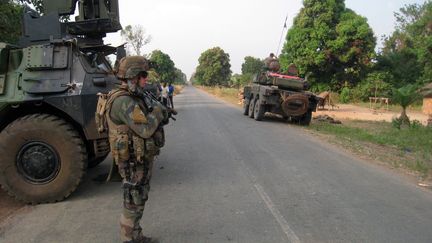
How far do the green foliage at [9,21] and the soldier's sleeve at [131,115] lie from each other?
750cm

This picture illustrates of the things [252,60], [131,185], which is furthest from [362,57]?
[252,60]

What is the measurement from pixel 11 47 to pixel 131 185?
335cm

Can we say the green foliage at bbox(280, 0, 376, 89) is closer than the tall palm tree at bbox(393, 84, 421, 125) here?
No

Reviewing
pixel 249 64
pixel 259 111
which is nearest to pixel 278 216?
pixel 259 111

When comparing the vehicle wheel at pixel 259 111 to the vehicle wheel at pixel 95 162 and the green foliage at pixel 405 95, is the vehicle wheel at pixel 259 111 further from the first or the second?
the vehicle wheel at pixel 95 162

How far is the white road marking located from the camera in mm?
4633

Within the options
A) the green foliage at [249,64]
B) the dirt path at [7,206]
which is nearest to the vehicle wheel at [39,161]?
the dirt path at [7,206]

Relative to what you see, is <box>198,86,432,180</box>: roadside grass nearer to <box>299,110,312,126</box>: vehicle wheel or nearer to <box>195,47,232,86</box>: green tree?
<box>299,110,312,126</box>: vehicle wheel

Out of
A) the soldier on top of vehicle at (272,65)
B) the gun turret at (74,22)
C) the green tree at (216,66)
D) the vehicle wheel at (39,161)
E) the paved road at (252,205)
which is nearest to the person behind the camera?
the paved road at (252,205)

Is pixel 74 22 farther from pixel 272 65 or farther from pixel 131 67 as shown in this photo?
pixel 272 65

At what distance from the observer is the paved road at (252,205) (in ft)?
15.6

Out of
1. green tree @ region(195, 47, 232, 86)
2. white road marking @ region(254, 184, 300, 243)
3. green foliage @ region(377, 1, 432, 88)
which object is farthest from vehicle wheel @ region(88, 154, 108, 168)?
green tree @ region(195, 47, 232, 86)

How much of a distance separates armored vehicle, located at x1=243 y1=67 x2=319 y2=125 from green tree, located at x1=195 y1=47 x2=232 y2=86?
2780 inches

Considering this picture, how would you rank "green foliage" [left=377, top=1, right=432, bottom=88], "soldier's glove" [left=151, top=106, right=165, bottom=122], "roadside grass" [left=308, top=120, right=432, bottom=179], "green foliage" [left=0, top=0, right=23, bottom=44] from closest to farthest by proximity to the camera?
"soldier's glove" [left=151, top=106, right=165, bottom=122] → "roadside grass" [left=308, top=120, right=432, bottom=179] → "green foliage" [left=0, top=0, right=23, bottom=44] → "green foliage" [left=377, top=1, right=432, bottom=88]
